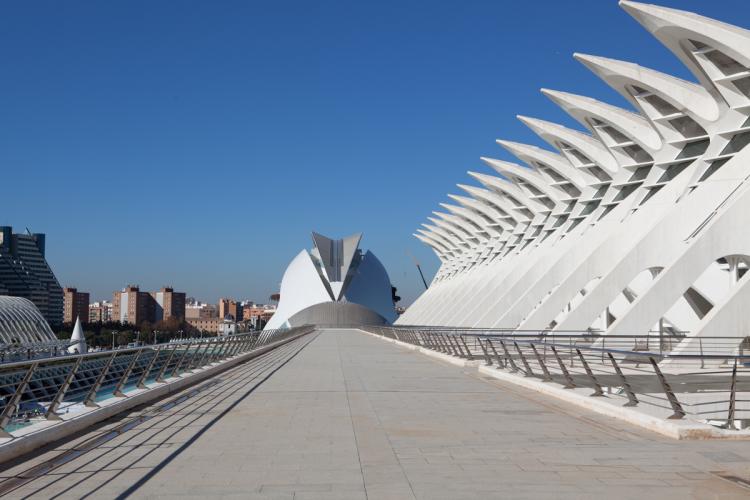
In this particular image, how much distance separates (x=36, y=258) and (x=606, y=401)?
95.6 meters

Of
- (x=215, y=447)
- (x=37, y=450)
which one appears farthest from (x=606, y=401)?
(x=37, y=450)

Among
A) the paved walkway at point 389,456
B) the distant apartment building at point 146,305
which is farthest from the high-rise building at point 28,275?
the paved walkway at point 389,456

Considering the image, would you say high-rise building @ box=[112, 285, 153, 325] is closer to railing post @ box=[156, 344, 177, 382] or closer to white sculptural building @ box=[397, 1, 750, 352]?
white sculptural building @ box=[397, 1, 750, 352]

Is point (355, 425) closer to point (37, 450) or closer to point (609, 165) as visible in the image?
point (37, 450)

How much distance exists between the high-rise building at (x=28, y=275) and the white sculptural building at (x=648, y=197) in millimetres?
59884

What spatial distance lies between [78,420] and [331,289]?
72.9 meters

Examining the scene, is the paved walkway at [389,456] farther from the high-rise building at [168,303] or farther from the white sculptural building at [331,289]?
the high-rise building at [168,303]

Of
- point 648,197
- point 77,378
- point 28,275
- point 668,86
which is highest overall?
point 28,275

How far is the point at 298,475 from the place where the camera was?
5586mm

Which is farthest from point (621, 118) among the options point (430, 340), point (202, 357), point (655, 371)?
point (655, 371)

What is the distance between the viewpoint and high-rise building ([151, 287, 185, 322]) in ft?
542

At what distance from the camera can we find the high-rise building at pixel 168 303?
542 ft

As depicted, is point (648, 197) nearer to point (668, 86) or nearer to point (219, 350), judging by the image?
point (668, 86)

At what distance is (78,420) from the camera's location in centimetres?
771
